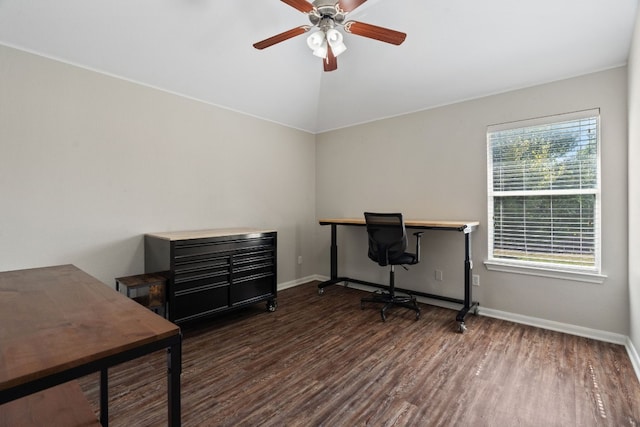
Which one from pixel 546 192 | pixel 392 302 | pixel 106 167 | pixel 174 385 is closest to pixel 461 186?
pixel 546 192

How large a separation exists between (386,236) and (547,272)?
5.15 ft

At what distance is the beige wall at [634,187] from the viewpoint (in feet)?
6.91

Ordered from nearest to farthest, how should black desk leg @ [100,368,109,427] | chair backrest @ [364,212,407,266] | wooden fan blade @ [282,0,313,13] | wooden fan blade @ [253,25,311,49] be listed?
black desk leg @ [100,368,109,427], wooden fan blade @ [282,0,313,13], wooden fan blade @ [253,25,311,49], chair backrest @ [364,212,407,266]

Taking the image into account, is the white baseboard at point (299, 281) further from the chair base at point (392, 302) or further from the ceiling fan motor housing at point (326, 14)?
the ceiling fan motor housing at point (326, 14)

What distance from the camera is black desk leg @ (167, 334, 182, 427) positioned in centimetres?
87

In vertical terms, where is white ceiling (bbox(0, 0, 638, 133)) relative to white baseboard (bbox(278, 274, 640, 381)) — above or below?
above

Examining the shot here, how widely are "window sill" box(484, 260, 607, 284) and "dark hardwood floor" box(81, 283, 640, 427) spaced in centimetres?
53

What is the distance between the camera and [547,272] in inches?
115

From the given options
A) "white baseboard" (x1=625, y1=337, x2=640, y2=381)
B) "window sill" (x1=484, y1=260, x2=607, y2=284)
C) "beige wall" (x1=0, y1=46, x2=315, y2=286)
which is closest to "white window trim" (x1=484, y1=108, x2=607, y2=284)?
"window sill" (x1=484, y1=260, x2=607, y2=284)

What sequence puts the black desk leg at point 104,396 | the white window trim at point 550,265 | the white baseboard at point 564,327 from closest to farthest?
1. the black desk leg at point 104,396
2. the white baseboard at point 564,327
3. the white window trim at point 550,265

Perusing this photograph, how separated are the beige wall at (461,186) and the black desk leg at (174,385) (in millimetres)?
3284

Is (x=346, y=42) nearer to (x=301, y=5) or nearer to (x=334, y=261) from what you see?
(x=301, y=5)

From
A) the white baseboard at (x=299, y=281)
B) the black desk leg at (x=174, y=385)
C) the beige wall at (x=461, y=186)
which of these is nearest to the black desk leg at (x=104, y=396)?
the black desk leg at (x=174, y=385)

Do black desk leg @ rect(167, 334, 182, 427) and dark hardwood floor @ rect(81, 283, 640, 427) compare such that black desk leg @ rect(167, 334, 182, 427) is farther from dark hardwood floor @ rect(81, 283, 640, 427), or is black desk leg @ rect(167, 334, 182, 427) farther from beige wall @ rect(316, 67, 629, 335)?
beige wall @ rect(316, 67, 629, 335)
